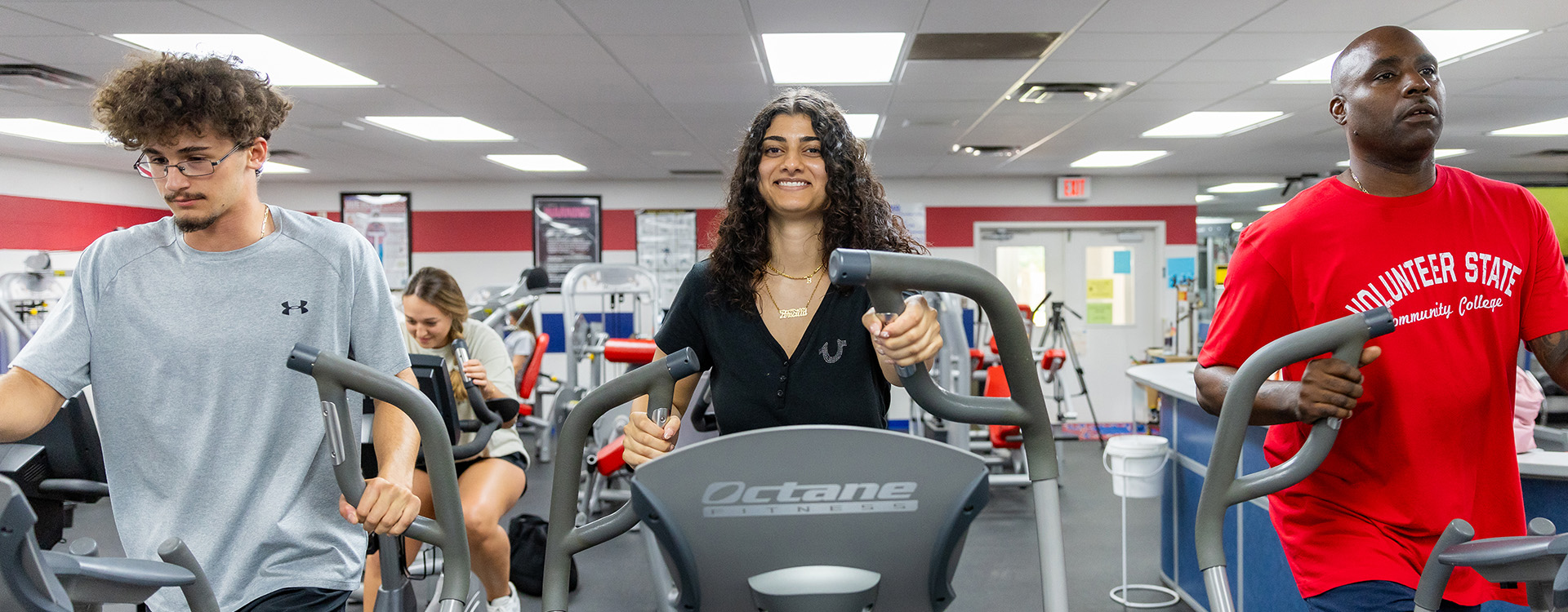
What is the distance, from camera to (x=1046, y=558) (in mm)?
966

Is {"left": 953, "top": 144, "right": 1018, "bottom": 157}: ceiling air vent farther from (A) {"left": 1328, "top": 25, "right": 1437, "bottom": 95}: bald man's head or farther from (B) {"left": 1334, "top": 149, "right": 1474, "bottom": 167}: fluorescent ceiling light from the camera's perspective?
(A) {"left": 1328, "top": 25, "right": 1437, "bottom": 95}: bald man's head

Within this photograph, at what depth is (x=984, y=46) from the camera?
3.62 m

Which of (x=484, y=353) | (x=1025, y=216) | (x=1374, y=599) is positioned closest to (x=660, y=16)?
(x=484, y=353)

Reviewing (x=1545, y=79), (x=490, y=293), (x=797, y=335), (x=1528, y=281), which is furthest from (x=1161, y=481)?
(x=490, y=293)

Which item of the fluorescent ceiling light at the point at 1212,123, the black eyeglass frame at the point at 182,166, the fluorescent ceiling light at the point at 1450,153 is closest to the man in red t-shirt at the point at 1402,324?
the black eyeglass frame at the point at 182,166

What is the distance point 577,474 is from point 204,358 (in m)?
0.58

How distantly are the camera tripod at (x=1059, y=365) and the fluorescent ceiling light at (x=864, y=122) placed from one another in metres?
1.65

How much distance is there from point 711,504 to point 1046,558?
46cm

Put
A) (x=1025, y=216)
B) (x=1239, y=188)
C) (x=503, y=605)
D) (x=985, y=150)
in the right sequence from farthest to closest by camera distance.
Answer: (x=1239, y=188) → (x=1025, y=216) → (x=985, y=150) → (x=503, y=605)

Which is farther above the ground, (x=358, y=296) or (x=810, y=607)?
(x=358, y=296)

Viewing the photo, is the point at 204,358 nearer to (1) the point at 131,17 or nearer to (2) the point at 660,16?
(2) the point at 660,16

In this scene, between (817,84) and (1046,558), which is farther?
(817,84)

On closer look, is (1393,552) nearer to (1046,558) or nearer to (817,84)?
(1046,558)

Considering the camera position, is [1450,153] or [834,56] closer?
[834,56]
